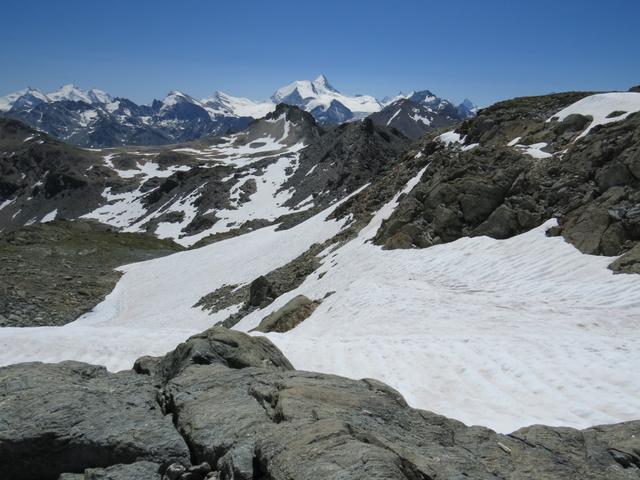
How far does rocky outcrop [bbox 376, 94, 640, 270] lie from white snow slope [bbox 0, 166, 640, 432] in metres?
1.19

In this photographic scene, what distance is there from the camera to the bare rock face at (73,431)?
279 inches

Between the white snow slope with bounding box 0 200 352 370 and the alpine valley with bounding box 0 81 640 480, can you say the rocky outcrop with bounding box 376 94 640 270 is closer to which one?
the alpine valley with bounding box 0 81 640 480

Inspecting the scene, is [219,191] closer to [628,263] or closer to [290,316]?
[290,316]

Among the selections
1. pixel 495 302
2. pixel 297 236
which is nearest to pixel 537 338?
pixel 495 302

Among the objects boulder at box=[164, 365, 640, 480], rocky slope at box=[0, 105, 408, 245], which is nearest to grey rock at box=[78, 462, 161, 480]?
boulder at box=[164, 365, 640, 480]

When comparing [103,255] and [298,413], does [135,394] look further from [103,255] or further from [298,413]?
[103,255]

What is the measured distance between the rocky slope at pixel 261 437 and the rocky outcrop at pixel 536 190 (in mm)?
15198

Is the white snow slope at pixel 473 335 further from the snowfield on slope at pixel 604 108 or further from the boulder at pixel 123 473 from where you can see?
the snowfield on slope at pixel 604 108

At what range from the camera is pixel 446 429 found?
25.6ft

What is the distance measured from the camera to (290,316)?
23.9 m

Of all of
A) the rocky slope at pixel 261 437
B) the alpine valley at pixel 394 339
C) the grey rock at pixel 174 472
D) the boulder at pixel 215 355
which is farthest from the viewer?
the boulder at pixel 215 355

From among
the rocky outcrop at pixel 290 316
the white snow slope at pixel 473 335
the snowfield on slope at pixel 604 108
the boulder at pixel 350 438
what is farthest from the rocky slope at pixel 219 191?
the boulder at pixel 350 438

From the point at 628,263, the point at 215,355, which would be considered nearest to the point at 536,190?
the point at 628,263

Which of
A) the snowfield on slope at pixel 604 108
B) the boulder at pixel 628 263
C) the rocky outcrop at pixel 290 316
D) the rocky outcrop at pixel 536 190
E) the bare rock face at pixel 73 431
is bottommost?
the rocky outcrop at pixel 290 316
